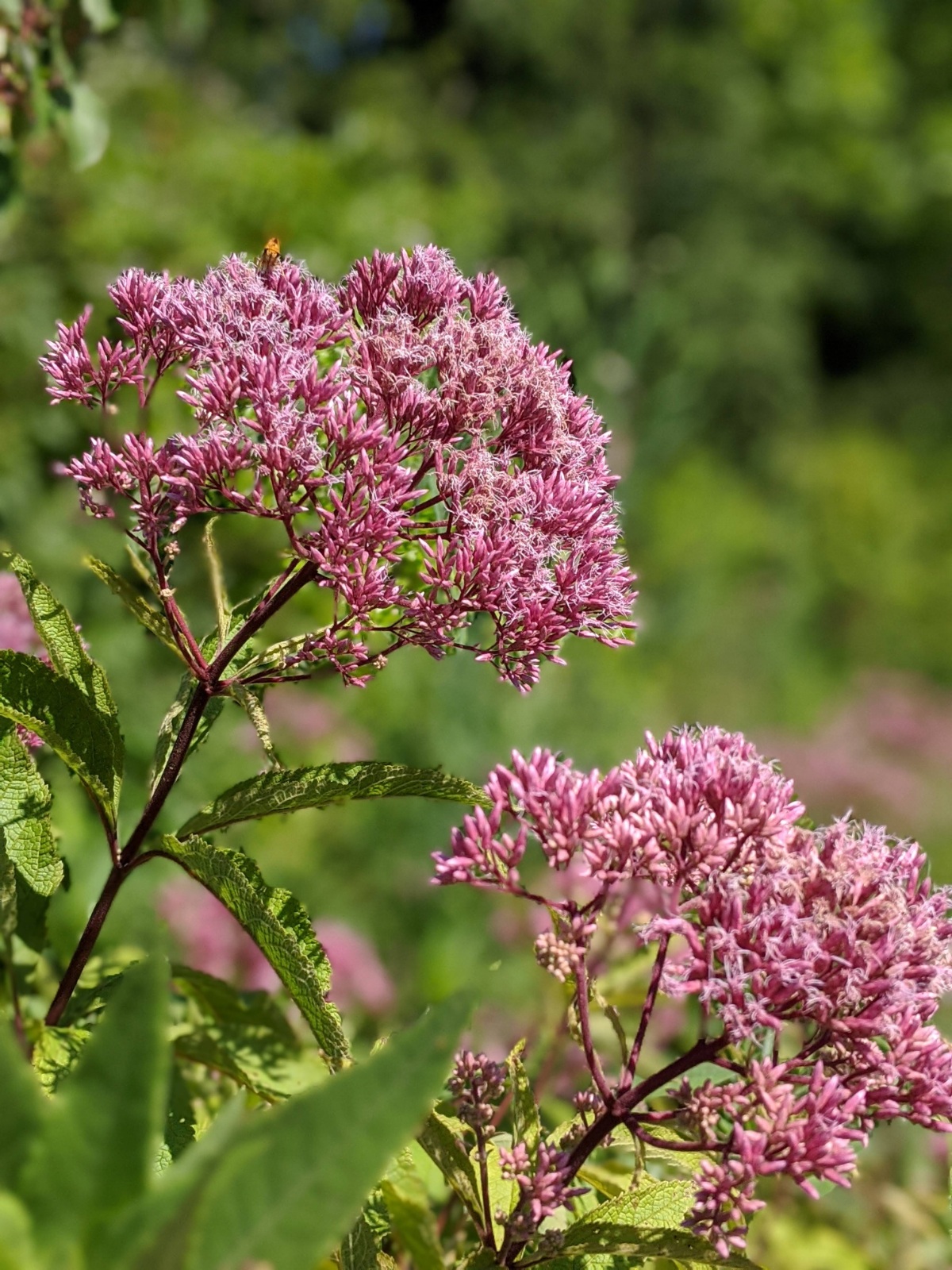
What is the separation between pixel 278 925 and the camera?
2.22 ft

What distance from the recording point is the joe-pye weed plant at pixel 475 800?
0.68m

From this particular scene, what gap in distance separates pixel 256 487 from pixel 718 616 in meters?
12.1

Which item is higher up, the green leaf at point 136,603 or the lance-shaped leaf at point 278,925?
the green leaf at point 136,603

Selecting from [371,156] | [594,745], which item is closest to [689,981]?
[594,745]

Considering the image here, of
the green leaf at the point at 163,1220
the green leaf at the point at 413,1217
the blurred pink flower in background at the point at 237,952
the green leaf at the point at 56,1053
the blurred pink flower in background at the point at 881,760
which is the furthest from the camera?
the blurred pink flower in background at the point at 881,760

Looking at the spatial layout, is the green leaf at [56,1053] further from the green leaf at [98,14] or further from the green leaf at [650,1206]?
the green leaf at [98,14]

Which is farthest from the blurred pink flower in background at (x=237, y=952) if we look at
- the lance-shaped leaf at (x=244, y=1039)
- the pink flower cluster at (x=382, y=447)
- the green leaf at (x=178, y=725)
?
the pink flower cluster at (x=382, y=447)

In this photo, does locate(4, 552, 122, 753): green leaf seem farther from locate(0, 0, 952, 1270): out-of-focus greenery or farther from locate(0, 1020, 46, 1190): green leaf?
locate(0, 0, 952, 1270): out-of-focus greenery

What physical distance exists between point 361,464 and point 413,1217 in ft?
1.47

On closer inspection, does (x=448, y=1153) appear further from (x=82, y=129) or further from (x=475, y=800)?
(x=82, y=129)

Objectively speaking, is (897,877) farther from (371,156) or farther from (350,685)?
(371,156)

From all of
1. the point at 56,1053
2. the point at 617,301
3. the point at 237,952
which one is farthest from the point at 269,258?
the point at 617,301

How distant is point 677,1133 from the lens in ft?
2.52

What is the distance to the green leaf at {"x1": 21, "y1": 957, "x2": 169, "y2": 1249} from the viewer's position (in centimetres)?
41
